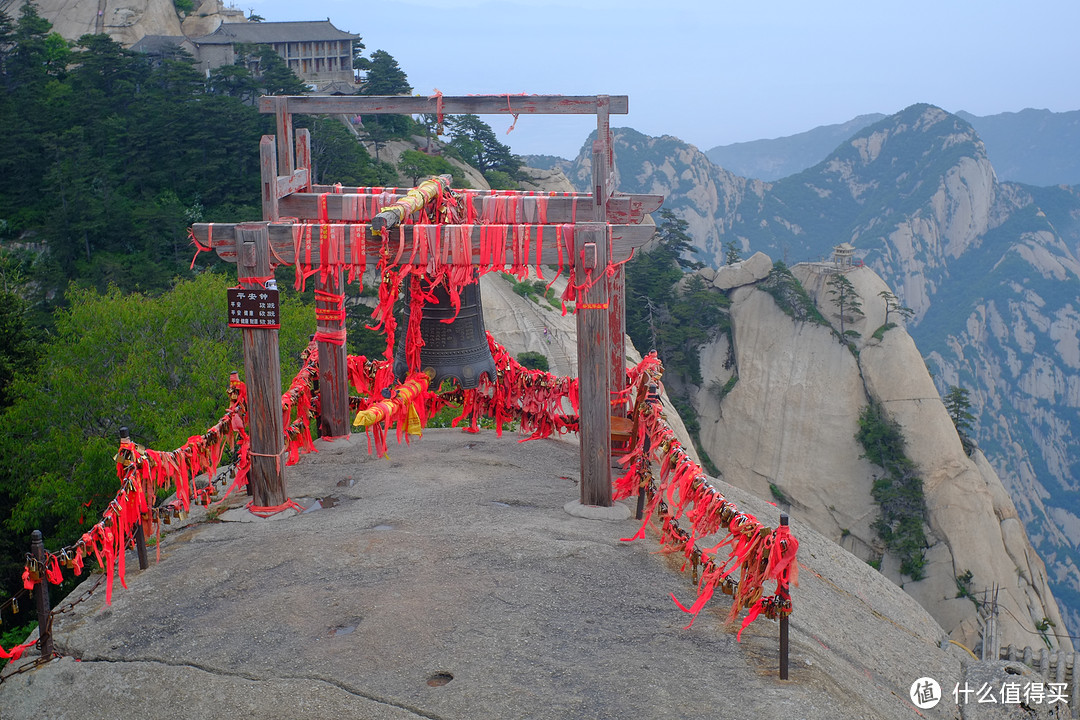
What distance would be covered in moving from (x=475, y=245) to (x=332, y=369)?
360 cm

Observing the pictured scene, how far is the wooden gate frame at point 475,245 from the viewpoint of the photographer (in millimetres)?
9359

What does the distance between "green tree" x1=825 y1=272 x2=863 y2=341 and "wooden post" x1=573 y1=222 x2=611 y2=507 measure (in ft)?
114

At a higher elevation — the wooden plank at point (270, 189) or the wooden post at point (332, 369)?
the wooden plank at point (270, 189)

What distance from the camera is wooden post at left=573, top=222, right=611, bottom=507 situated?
9344 millimetres

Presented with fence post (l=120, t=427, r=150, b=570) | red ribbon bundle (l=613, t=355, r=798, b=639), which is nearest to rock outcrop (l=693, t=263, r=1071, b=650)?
red ribbon bundle (l=613, t=355, r=798, b=639)

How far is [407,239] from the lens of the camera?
9281 mm

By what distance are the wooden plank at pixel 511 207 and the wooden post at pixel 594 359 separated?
5.29 feet

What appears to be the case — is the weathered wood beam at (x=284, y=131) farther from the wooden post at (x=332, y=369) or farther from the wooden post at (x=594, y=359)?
the wooden post at (x=594, y=359)

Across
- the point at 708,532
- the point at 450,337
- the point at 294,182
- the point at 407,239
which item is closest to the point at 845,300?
the point at 450,337

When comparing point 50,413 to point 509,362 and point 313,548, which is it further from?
point 313,548

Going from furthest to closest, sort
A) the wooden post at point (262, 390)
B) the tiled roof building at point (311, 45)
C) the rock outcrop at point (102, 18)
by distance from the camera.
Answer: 1. the tiled roof building at point (311, 45)
2. the rock outcrop at point (102, 18)
3. the wooden post at point (262, 390)

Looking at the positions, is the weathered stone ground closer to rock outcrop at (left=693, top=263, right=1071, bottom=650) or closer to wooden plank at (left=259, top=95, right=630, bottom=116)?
wooden plank at (left=259, top=95, right=630, bottom=116)

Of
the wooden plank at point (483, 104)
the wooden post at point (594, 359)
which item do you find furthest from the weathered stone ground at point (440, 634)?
the wooden plank at point (483, 104)
